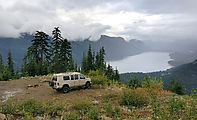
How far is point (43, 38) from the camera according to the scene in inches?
1293

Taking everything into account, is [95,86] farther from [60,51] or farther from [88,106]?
[60,51]

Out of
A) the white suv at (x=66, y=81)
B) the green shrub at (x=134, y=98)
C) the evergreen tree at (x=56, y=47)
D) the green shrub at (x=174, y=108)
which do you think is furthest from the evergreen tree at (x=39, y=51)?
the green shrub at (x=174, y=108)

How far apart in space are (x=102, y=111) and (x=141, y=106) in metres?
3.00

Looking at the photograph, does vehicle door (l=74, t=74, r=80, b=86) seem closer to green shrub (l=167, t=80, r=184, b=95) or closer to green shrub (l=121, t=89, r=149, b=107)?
green shrub (l=121, t=89, r=149, b=107)

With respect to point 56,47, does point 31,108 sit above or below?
below

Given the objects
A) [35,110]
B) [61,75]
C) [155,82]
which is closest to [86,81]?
[61,75]

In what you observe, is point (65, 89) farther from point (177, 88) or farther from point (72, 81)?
point (177, 88)

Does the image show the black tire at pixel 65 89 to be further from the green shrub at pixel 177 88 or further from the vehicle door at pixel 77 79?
the green shrub at pixel 177 88

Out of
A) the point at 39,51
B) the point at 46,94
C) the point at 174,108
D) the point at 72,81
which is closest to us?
the point at 174,108

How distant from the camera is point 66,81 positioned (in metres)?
13.3

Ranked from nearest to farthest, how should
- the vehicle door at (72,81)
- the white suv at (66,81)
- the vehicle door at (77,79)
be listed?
1. the white suv at (66,81)
2. the vehicle door at (72,81)
3. the vehicle door at (77,79)

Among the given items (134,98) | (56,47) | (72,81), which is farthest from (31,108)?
(56,47)

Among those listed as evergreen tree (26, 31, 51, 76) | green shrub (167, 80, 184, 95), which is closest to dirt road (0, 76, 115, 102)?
evergreen tree (26, 31, 51, 76)

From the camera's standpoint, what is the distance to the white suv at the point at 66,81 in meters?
13.0
